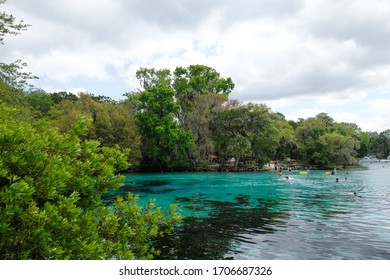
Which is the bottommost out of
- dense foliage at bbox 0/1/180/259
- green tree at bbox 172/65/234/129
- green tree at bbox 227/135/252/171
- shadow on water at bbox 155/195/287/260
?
shadow on water at bbox 155/195/287/260

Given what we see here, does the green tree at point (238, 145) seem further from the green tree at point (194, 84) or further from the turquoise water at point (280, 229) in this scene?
the turquoise water at point (280, 229)

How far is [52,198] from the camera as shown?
12.3 feet

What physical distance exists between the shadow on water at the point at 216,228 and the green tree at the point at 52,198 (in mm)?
5871

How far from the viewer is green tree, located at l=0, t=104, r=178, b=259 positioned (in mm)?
3453

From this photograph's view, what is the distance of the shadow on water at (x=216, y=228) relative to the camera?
10273mm

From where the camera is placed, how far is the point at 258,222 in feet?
48.5

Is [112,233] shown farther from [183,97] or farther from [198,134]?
[183,97]

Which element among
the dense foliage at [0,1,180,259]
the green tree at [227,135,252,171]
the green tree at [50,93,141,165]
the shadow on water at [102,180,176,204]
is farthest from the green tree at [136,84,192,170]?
the dense foliage at [0,1,180,259]

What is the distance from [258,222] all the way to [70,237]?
12.1 m

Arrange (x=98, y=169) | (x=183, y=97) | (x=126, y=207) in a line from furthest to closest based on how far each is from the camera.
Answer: (x=183, y=97), (x=126, y=207), (x=98, y=169)

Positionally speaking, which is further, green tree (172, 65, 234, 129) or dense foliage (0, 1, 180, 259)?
green tree (172, 65, 234, 129)

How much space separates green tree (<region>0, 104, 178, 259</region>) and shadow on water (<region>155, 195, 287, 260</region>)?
587 centimetres

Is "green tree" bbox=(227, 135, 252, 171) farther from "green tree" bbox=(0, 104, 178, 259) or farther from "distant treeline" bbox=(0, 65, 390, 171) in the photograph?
"green tree" bbox=(0, 104, 178, 259)

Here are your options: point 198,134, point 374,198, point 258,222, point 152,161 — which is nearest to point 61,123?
point 152,161
